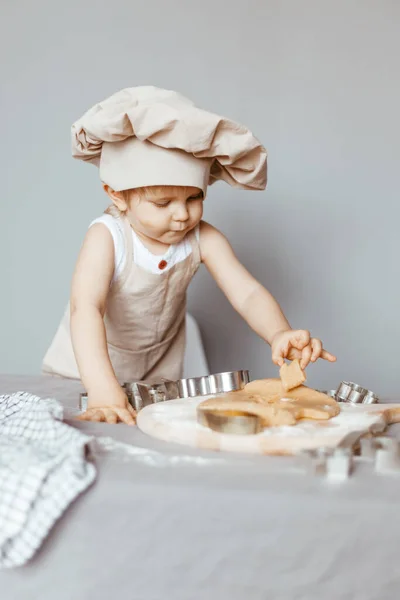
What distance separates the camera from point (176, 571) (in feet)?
2.03

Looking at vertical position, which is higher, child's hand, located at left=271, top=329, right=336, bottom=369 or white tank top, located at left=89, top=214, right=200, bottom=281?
white tank top, located at left=89, top=214, right=200, bottom=281

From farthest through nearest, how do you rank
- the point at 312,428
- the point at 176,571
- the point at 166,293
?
the point at 166,293, the point at 312,428, the point at 176,571

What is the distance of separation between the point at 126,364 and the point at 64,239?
0.69 meters

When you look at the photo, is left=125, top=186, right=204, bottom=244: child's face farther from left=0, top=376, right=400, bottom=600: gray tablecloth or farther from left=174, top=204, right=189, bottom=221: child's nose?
left=0, top=376, right=400, bottom=600: gray tablecloth

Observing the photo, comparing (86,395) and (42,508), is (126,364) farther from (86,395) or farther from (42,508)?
(42,508)

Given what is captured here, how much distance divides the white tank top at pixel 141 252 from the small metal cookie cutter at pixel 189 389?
0.82ft

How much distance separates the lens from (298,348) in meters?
1.03

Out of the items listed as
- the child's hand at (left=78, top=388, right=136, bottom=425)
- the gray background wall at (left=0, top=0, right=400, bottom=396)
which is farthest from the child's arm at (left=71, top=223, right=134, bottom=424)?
the gray background wall at (left=0, top=0, right=400, bottom=396)

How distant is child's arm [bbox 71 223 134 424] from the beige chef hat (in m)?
0.12

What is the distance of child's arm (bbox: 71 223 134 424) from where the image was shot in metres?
0.95

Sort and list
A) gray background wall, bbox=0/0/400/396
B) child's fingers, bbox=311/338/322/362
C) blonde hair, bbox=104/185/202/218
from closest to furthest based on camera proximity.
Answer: child's fingers, bbox=311/338/322/362 < blonde hair, bbox=104/185/202/218 < gray background wall, bbox=0/0/400/396

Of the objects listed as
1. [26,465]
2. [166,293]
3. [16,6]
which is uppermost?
[16,6]

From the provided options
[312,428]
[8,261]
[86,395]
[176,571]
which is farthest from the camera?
[8,261]

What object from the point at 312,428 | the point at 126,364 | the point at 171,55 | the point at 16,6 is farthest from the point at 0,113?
the point at 312,428
